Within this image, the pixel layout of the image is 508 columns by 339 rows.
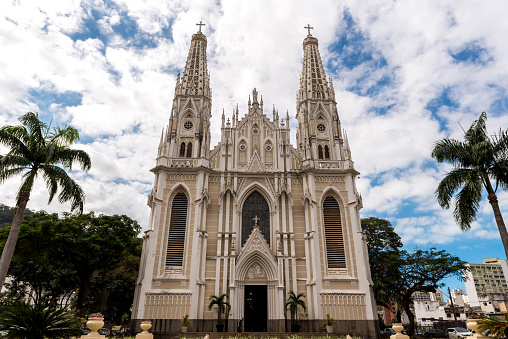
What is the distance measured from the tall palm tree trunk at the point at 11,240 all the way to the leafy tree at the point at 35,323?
5132 mm

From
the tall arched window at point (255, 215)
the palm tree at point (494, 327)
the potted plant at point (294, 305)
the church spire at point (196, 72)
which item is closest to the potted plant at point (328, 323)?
the potted plant at point (294, 305)

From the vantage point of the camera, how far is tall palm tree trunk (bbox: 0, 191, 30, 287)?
12.4 metres

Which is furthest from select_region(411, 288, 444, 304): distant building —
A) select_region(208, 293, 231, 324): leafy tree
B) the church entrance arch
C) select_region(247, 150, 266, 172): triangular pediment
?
select_region(208, 293, 231, 324): leafy tree

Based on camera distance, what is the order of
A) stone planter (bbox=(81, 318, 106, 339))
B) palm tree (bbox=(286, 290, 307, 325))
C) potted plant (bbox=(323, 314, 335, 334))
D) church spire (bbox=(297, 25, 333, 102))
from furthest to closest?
church spire (bbox=(297, 25, 333, 102))
palm tree (bbox=(286, 290, 307, 325))
potted plant (bbox=(323, 314, 335, 334))
stone planter (bbox=(81, 318, 106, 339))

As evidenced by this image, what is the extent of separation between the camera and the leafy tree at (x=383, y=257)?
26.2 meters

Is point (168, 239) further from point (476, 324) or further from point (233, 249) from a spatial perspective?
point (476, 324)

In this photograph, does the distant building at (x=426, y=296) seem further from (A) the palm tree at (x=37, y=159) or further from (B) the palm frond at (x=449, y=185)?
(A) the palm tree at (x=37, y=159)

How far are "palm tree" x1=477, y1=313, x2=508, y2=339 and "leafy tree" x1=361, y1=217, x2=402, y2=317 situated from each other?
58.5ft

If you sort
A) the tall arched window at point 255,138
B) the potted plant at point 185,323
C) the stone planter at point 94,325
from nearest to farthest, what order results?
the stone planter at point 94,325 < the potted plant at point 185,323 < the tall arched window at point 255,138

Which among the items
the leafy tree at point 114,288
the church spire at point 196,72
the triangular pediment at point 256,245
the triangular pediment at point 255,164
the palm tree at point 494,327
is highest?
the church spire at point 196,72

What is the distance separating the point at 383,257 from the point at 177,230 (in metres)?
18.4

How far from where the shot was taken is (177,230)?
73.4ft

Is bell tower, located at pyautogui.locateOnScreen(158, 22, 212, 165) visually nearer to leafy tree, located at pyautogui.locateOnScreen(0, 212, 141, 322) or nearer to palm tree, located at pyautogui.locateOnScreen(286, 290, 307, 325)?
leafy tree, located at pyautogui.locateOnScreen(0, 212, 141, 322)

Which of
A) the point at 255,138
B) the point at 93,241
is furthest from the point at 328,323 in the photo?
the point at 93,241
